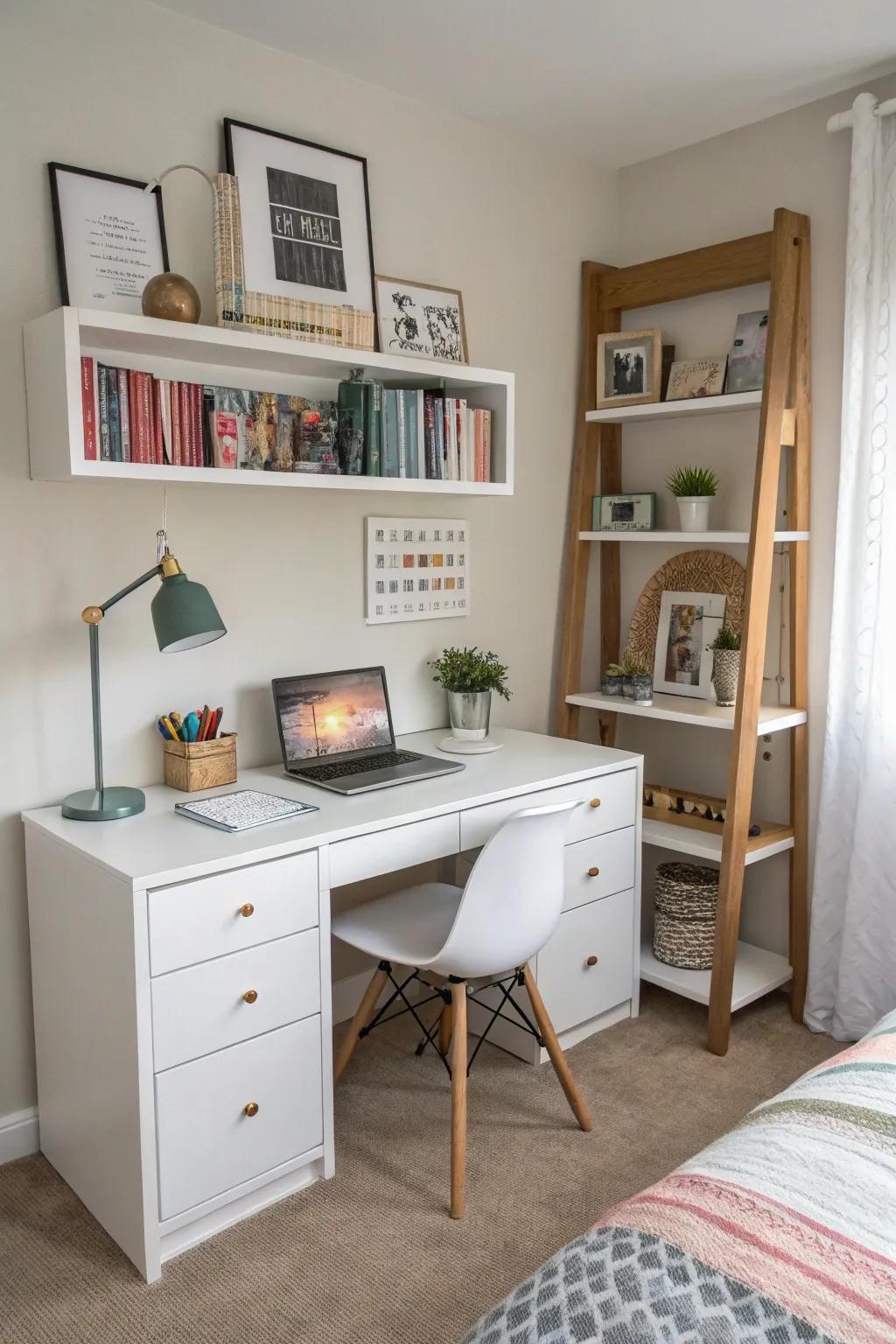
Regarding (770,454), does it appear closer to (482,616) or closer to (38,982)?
(482,616)

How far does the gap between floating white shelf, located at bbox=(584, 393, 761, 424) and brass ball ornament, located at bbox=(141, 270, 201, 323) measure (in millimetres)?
1457

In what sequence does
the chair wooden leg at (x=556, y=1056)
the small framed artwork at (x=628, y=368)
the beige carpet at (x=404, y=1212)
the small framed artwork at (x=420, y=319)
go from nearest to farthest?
1. the beige carpet at (x=404, y=1212)
2. the chair wooden leg at (x=556, y=1056)
3. the small framed artwork at (x=420, y=319)
4. the small framed artwork at (x=628, y=368)

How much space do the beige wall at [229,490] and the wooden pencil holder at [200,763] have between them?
0.07m

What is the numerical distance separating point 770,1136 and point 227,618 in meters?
1.72

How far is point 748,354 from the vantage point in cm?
296

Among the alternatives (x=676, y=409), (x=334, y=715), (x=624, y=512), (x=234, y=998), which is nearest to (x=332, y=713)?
(x=334, y=715)

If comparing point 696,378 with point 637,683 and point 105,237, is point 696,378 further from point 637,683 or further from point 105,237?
point 105,237

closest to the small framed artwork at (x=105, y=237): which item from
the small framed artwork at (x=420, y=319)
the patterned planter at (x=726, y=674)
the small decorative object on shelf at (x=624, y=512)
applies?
the small framed artwork at (x=420, y=319)

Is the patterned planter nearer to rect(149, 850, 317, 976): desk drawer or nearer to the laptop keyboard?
the laptop keyboard

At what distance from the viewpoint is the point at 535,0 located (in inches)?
89.5

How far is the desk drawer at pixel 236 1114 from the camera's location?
6.27 feet

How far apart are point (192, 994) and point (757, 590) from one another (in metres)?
1.74

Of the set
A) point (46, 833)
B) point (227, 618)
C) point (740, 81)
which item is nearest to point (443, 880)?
point (227, 618)

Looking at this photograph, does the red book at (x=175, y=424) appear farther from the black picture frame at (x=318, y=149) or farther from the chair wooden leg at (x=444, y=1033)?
the chair wooden leg at (x=444, y=1033)
